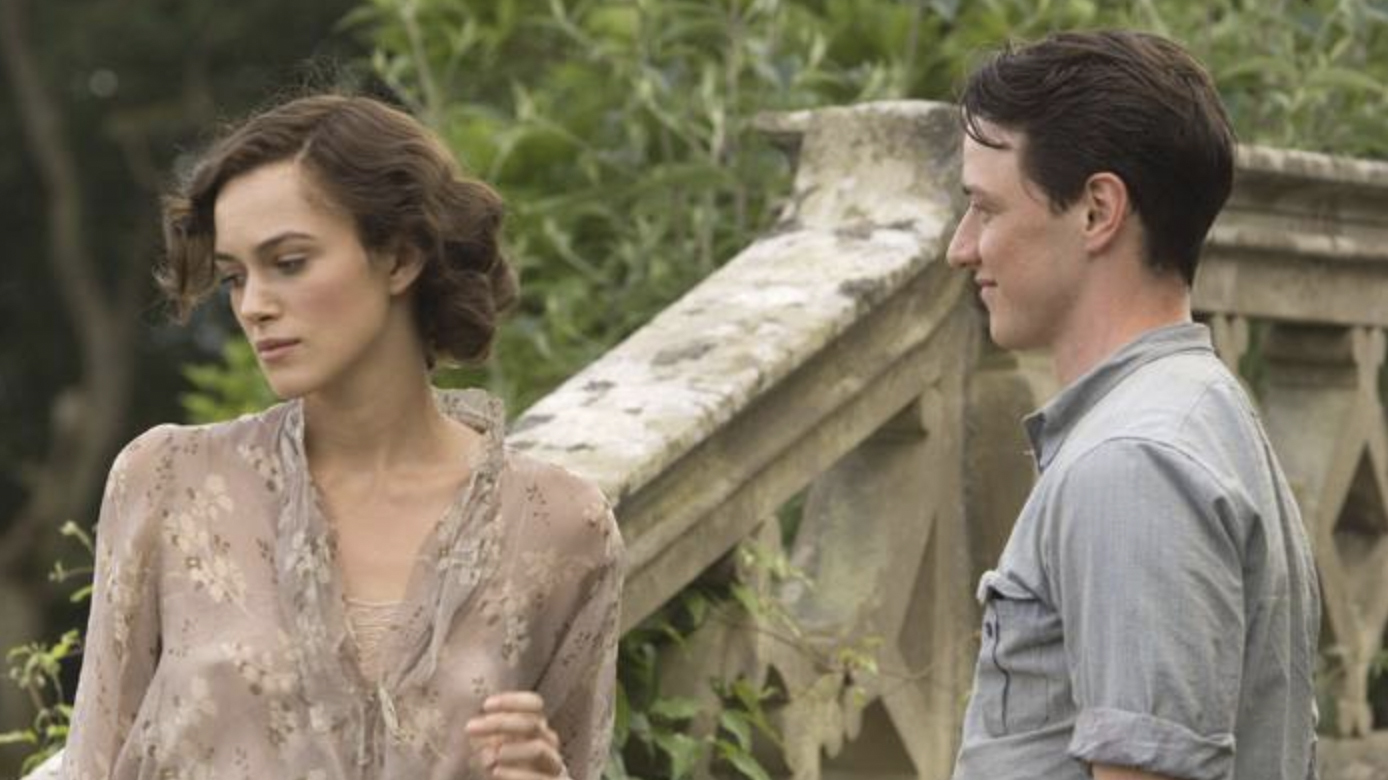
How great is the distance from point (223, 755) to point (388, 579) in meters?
0.25

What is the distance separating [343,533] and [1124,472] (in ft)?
3.37

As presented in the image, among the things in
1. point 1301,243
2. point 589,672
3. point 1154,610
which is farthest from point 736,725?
point 1154,610

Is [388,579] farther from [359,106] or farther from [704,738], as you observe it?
[704,738]

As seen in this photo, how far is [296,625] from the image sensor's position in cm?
354

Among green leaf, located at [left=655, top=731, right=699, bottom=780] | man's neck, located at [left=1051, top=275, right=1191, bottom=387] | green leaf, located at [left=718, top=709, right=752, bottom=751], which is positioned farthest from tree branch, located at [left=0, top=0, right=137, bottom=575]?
man's neck, located at [left=1051, top=275, right=1191, bottom=387]

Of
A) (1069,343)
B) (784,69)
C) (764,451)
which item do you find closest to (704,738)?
(764,451)

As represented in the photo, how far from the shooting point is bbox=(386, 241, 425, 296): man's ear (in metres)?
3.66

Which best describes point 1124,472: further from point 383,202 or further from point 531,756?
point 383,202

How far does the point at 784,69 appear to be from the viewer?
20.7 ft

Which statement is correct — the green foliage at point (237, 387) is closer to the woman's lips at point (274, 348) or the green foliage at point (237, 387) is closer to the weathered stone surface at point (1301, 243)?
the weathered stone surface at point (1301, 243)

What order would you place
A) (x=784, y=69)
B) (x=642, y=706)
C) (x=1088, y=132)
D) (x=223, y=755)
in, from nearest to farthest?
(x=1088, y=132)
(x=223, y=755)
(x=642, y=706)
(x=784, y=69)

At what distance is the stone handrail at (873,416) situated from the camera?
4.52 metres

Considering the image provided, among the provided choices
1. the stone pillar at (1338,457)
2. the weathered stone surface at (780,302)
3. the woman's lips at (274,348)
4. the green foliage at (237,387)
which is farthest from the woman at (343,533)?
the green foliage at (237,387)

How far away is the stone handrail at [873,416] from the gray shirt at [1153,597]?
1.30 meters
